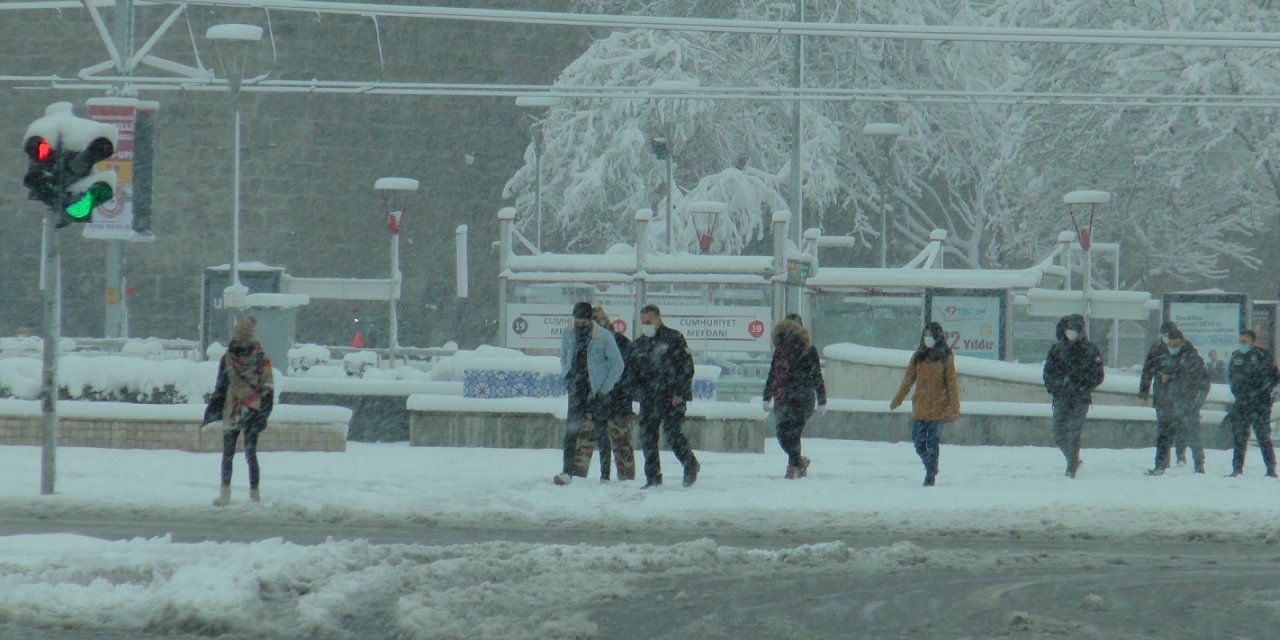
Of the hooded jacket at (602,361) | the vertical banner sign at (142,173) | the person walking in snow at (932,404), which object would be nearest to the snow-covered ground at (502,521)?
the person walking in snow at (932,404)

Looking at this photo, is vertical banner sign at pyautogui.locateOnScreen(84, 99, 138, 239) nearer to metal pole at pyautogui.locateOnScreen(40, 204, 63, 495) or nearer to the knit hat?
metal pole at pyautogui.locateOnScreen(40, 204, 63, 495)

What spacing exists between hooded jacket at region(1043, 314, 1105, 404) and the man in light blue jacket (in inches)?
177

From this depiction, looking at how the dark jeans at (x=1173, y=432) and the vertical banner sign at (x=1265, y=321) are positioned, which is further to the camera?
the vertical banner sign at (x=1265, y=321)

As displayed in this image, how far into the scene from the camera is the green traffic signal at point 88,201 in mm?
14484

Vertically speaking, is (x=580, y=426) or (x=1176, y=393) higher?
(x=1176, y=393)

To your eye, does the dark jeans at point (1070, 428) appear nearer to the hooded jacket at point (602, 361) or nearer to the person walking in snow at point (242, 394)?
the hooded jacket at point (602, 361)

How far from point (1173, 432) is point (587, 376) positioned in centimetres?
620

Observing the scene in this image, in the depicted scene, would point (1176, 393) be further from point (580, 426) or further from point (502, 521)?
point (502, 521)

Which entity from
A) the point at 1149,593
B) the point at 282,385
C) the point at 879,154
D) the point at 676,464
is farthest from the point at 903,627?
the point at 879,154

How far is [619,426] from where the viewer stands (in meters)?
16.3

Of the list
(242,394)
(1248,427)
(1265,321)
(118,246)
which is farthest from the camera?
(118,246)

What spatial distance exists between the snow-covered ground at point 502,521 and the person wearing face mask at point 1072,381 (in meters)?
0.37

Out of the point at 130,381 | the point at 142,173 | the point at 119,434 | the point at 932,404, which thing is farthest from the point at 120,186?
the point at 932,404

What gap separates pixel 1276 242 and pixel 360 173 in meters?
26.3
